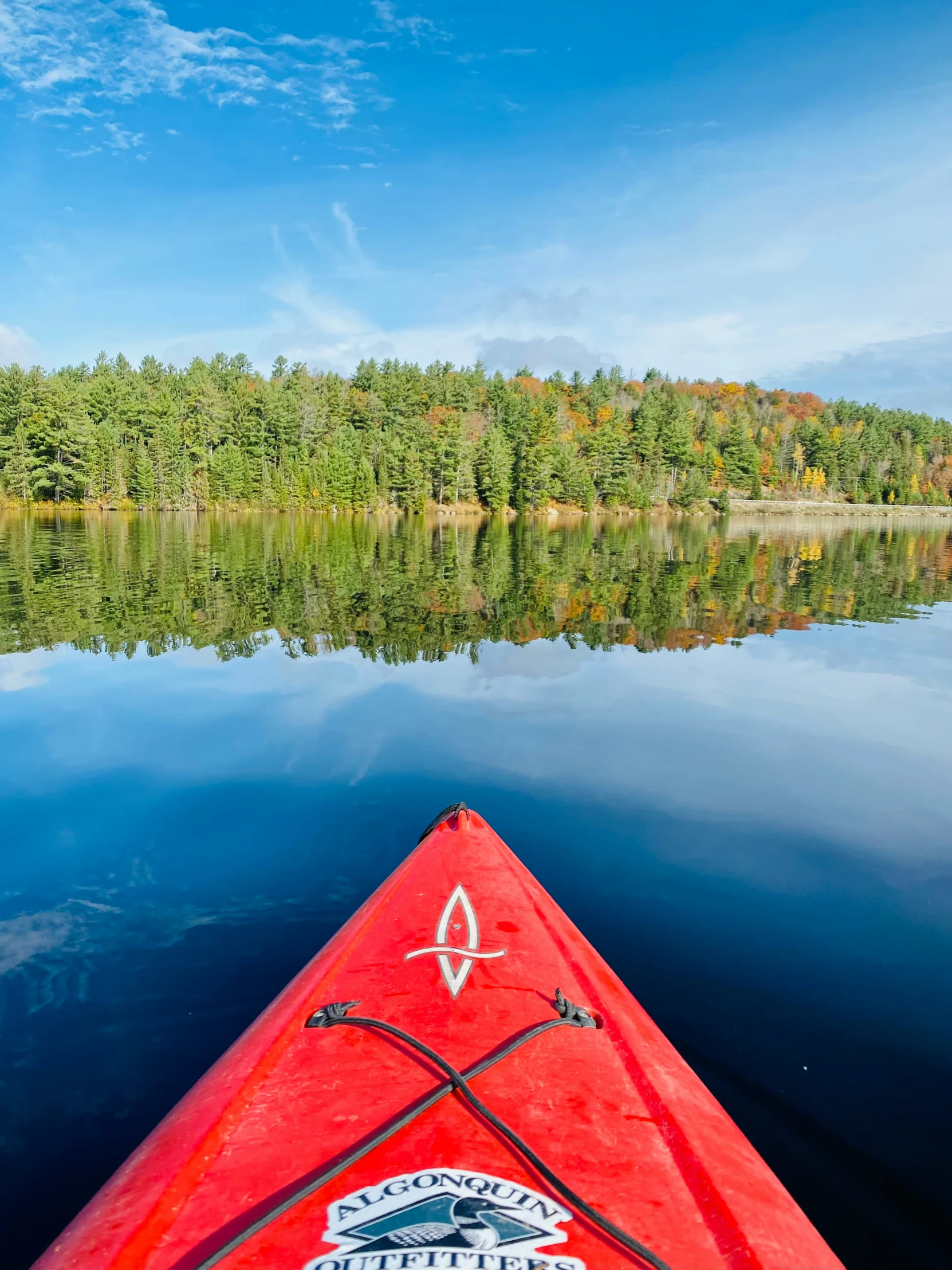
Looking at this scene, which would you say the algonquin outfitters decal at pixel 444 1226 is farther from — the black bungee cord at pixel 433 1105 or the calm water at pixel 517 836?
the calm water at pixel 517 836

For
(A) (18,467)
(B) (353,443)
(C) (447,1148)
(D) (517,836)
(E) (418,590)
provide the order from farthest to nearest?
(B) (353,443), (A) (18,467), (E) (418,590), (D) (517,836), (C) (447,1148)

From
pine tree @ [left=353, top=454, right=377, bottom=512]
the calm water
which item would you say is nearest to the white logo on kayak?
the calm water

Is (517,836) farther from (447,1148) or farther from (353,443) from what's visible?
(353,443)

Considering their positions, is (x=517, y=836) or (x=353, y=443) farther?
(x=353, y=443)

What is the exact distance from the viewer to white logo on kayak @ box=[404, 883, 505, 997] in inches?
120

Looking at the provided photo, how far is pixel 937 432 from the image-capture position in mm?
144750

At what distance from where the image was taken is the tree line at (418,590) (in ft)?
43.3

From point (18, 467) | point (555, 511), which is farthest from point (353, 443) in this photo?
point (18, 467)

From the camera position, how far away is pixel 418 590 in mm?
18672

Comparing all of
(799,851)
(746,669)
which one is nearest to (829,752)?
(799,851)

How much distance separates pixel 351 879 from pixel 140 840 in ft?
6.16

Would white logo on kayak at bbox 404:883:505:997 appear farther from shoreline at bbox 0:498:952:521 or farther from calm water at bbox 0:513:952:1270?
shoreline at bbox 0:498:952:521

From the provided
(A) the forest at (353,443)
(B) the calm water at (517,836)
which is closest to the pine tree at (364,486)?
(A) the forest at (353,443)

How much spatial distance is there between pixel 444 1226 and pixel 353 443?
71.4 meters
